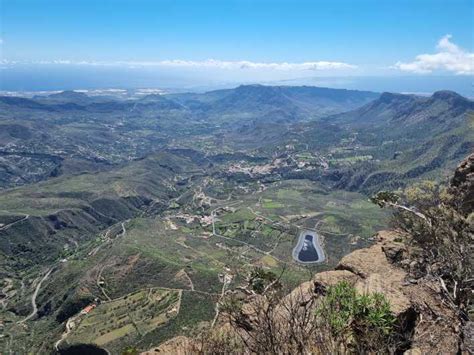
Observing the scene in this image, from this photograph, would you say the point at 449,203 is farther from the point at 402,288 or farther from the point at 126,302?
the point at 126,302

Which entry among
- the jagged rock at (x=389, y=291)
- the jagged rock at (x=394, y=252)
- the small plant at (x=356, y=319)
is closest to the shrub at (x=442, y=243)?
the jagged rock at (x=394, y=252)

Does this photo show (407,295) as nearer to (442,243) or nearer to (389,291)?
(389,291)

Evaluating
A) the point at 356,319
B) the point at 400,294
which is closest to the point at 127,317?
the point at 400,294

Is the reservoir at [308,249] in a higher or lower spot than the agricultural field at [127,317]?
lower

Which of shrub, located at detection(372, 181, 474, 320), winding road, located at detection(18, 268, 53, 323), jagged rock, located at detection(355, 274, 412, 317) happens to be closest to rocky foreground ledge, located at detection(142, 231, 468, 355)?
jagged rock, located at detection(355, 274, 412, 317)

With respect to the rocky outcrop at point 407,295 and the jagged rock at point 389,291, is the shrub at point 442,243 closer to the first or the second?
the rocky outcrop at point 407,295

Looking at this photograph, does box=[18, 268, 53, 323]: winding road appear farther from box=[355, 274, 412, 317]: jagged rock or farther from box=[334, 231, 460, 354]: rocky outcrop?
box=[355, 274, 412, 317]: jagged rock
